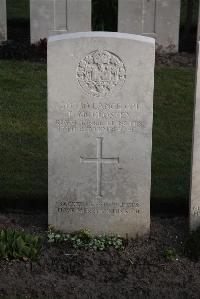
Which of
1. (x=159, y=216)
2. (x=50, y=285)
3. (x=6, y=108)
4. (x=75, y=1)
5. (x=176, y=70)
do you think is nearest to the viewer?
(x=50, y=285)

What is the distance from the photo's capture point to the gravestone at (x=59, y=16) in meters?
13.8

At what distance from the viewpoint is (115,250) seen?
669 cm

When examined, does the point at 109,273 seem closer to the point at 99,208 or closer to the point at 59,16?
the point at 99,208

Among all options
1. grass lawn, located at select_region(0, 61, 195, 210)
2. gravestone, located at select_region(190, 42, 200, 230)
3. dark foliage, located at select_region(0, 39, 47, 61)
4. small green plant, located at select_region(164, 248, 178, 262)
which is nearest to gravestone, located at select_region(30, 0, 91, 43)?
dark foliage, located at select_region(0, 39, 47, 61)

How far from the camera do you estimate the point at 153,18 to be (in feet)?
45.8

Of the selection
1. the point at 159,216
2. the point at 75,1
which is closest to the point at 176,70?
the point at 75,1

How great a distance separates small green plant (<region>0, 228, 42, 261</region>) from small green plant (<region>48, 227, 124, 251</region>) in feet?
1.30

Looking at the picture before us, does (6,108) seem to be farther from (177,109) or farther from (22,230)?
(22,230)

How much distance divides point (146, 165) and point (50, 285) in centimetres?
149

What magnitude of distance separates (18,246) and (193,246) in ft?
5.20

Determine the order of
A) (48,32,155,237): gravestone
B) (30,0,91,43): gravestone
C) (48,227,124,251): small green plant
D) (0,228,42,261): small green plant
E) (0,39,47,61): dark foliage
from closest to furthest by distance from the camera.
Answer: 1. (0,228,42,261): small green plant
2. (48,32,155,237): gravestone
3. (48,227,124,251): small green plant
4. (0,39,47,61): dark foliage
5. (30,0,91,43): gravestone

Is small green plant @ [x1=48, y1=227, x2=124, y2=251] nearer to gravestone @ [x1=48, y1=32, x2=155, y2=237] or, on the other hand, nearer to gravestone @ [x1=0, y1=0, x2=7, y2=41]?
A: gravestone @ [x1=48, y1=32, x2=155, y2=237]

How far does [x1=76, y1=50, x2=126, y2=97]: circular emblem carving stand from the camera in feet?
21.3

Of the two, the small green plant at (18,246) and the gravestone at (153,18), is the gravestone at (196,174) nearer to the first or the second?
the small green plant at (18,246)
